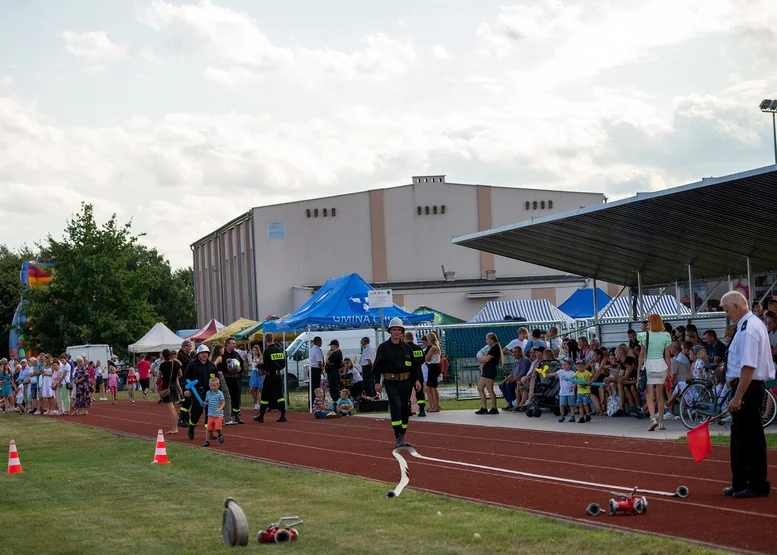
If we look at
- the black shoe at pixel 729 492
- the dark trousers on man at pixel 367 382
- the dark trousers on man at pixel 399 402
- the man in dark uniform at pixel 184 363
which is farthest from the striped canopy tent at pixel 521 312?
the black shoe at pixel 729 492

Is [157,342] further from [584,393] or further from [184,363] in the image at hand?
[584,393]

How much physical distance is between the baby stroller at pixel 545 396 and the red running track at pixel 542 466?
207 cm

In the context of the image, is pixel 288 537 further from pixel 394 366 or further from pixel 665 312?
pixel 665 312

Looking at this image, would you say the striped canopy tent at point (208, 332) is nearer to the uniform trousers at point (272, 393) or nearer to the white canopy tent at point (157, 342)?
the white canopy tent at point (157, 342)

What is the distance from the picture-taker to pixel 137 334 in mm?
Result: 64625

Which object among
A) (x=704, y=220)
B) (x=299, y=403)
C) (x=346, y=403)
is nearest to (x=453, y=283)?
(x=299, y=403)

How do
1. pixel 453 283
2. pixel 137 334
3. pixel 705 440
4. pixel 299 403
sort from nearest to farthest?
pixel 705 440
pixel 299 403
pixel 453 283
pixel 137 334

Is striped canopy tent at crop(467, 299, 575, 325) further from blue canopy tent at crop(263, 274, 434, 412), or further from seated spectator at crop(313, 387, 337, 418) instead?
seated spectator at crop(313, 387, 337, 418)

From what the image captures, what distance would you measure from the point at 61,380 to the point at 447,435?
1883 cm

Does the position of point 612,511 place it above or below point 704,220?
below

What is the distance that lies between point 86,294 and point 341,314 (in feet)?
120

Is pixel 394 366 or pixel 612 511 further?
pixel 394 366

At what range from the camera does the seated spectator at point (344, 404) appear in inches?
1022

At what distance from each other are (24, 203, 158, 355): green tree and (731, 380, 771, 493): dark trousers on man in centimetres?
5557
